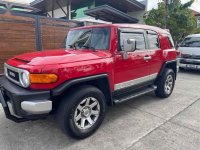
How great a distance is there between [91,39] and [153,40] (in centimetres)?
171

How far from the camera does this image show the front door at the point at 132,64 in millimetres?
3679

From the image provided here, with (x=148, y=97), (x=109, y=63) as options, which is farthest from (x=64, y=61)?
(x=148, y=97)

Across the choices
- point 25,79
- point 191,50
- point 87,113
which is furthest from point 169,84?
point 191,50

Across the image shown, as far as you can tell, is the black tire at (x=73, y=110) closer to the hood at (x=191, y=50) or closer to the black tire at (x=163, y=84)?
the black tire at (x=163, y=84)

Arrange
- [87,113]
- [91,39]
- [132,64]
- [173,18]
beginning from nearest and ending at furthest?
1. [87,113]
2. [91,39]
3. [132,64]
4. [173,18]

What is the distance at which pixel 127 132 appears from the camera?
11.1 ft

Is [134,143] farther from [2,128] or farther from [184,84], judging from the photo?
[184,84]

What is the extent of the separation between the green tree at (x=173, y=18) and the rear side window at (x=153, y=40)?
7126 mm

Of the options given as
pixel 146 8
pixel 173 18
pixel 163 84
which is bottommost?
pixel 163 84

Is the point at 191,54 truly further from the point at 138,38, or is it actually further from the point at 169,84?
the point at 138,38

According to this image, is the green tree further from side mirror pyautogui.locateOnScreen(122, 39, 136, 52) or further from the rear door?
side mirror pyautogui.locateOnScreen(122, 39, 136, 52)

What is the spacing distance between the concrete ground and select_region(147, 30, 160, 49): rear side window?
1451 millimetres

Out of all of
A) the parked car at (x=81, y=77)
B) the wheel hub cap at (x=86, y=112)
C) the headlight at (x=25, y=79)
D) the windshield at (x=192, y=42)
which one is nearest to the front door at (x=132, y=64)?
the parked car at (x=81, y=77)

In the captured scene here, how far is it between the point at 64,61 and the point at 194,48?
7715mm
